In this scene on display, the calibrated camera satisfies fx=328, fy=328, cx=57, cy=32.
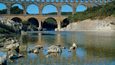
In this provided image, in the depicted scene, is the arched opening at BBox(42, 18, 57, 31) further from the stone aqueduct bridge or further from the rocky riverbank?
the rocky riverbank

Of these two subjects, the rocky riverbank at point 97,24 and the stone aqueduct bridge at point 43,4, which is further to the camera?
the stone aqueduct bridge at point 43,4

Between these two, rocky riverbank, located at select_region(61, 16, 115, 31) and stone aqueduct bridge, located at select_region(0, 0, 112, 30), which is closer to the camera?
rocky riverbank, located at select_region(61, 16, 115, 31)

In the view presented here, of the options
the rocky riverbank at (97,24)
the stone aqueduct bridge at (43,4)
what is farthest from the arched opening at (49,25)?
the rocky riverbank at (97,24)

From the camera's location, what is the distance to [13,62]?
87.2 ft

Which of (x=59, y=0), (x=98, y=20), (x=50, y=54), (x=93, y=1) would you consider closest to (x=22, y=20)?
(x=59, y=0)

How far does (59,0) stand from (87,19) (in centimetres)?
3921

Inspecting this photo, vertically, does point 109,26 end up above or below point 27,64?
below

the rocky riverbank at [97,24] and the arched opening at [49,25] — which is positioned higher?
the rocky riverbank at [97,24]

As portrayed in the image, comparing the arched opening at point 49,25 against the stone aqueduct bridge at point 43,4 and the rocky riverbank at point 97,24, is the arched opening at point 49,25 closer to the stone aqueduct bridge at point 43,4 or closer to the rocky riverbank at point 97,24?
the stone aqueduct bridge at point 43,4

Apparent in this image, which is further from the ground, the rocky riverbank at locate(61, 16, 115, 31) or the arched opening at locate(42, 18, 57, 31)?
the rocky riverbank at locate(61, 16, 115, 31)

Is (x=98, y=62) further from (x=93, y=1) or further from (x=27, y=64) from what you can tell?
(x=93, y=1)

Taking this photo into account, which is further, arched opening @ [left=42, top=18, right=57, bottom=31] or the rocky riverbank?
arched opening @ [left=42, top=18, right=57, bottom=31]

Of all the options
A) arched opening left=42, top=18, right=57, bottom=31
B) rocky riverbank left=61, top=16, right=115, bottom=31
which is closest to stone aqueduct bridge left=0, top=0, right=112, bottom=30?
arched opening left=42, top=18, right=57, bottom=31

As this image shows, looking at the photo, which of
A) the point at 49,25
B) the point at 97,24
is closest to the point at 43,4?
the point at 49,25
